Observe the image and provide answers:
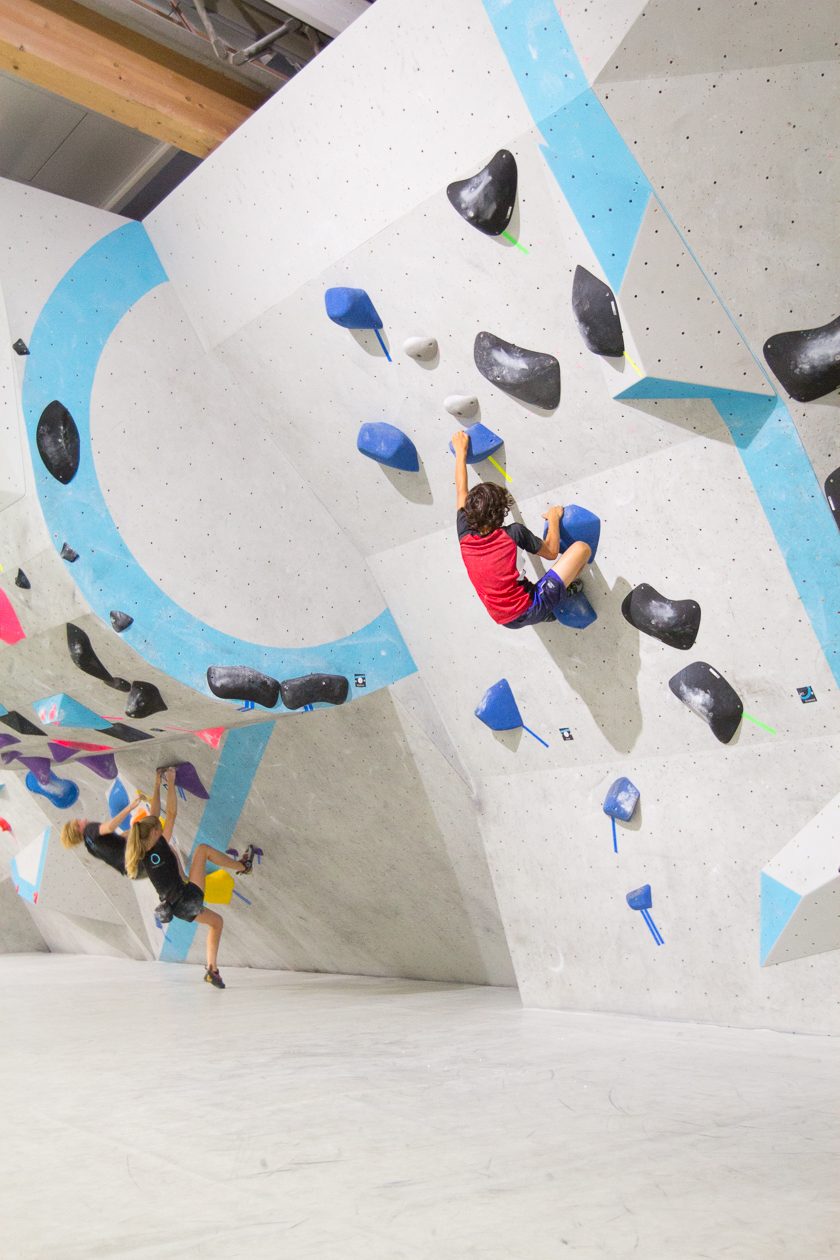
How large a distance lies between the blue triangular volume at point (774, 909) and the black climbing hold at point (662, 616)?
2.52 ft

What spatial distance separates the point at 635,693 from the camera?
3619mm

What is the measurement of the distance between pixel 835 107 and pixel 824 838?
1928 millimetres

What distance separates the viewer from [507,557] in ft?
11.4

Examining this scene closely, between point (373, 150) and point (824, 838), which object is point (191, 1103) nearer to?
point (824, 838)

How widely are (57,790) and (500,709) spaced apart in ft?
12.6

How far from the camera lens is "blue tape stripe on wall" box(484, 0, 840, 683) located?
2760 mm

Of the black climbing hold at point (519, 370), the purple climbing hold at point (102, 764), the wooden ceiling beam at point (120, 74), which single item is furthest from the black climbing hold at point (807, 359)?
the purple climbing hold at point (102, 764)

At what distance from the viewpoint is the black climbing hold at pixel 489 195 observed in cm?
300

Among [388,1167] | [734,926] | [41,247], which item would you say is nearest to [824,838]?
[734,926]

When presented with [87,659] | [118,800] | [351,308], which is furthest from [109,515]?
[118,800]

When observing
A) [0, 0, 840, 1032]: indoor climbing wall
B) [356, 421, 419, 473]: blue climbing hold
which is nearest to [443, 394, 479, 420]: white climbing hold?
[0, 0, 840, 1032]: indoor climbing wall

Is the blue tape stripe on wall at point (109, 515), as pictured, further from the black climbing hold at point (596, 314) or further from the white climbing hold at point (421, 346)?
the black climbing hold at point (596, 314)

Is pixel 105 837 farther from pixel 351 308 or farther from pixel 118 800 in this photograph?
pixel 351 308

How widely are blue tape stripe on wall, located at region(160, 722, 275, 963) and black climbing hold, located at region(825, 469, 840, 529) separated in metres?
2.74
